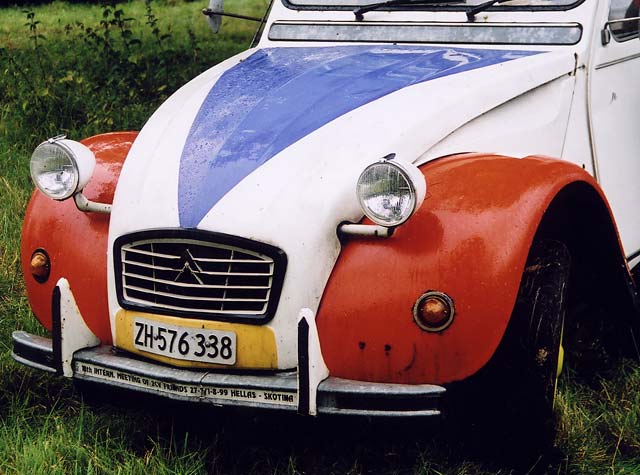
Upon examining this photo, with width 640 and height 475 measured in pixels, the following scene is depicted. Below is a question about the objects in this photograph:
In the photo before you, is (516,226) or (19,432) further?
(19,432)

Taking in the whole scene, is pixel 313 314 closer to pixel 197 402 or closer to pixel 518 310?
pixel 197 402

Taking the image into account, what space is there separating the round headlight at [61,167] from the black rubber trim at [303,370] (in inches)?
34.6

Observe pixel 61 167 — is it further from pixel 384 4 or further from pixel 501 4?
pixel 501 4

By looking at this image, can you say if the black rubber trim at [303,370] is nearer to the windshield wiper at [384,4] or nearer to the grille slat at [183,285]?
the grille slat at [183,285]

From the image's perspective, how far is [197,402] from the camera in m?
2.58

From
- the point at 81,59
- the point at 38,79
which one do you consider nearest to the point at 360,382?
the point at 38,79

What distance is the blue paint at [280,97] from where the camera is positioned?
2.76 m

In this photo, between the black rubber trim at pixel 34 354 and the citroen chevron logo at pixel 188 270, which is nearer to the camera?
the citroen chevron logo at pixel 188 270

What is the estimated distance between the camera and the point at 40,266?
2996 millimetres

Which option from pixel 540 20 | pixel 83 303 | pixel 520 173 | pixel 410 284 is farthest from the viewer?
pixel 540 20

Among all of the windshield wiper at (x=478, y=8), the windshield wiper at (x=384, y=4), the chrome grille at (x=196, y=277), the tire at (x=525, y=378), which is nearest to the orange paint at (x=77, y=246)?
the chrome grille at (x=196, y=277)

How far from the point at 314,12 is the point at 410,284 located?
5.96 feet

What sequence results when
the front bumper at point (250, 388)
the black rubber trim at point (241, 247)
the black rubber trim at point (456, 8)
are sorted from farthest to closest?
the black rubber trim at point (456, 8) → the black rubber trim at point (241, 247) → the front bumper at point (250, 388)

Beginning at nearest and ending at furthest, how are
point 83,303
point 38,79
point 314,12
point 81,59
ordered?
point 83,303 < point 314,12 < point 38,79 < point 81,59
